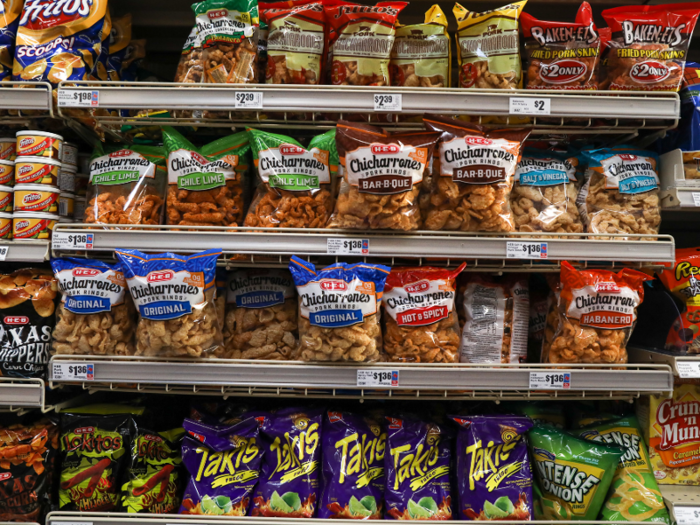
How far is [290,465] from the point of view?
4.73ft

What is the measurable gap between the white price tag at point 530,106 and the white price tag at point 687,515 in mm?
1296

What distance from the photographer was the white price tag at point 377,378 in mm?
1335

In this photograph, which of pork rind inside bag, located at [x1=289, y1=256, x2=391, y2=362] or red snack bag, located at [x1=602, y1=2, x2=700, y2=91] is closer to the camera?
pork rind inside bag, located at [x1=289, y1=256, x2=391, y2=362]

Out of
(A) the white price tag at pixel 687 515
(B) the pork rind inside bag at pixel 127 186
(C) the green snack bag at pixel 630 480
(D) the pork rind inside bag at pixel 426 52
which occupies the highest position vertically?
(D) the pork rind inside bag at pixel 426 52

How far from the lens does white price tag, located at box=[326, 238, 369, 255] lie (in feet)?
4.43

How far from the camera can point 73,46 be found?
1489 millimetres

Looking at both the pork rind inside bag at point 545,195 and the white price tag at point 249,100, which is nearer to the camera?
the white price tag at point 249,100

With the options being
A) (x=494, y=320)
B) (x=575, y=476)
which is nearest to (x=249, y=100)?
(x=494, y=320)

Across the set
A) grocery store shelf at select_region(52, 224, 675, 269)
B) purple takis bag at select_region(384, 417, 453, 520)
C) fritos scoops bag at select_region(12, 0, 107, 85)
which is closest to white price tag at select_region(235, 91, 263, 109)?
grocery store shelf at select_region(52, 224, 675, 269)

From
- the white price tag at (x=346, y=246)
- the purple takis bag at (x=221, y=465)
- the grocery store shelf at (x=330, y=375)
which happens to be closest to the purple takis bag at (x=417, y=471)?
the grocery store shelf at (x=330, y=375)

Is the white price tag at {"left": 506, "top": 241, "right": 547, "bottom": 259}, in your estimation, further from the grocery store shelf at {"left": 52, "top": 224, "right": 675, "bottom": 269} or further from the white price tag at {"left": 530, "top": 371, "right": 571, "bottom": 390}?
the white price tag at {"left": 530, "top": 371, "right": 571, "bottom": 390}

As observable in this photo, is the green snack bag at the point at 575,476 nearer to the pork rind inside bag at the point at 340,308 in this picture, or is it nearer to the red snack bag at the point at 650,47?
the pork rind inside bag at the point at 340,308

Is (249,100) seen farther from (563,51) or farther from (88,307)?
(563,51)

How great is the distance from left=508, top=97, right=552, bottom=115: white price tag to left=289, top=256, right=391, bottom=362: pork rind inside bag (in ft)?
2.00
